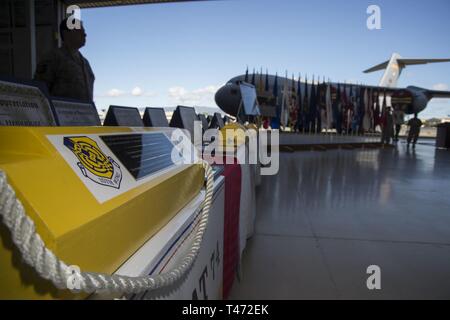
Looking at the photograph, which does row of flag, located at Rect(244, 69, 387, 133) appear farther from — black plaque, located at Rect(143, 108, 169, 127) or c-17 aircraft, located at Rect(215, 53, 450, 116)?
black plaque, located at Rect(143, 108, 169, 127)

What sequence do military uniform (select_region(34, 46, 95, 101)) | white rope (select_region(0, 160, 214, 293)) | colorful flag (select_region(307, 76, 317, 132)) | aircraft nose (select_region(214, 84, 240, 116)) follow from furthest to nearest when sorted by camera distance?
aircraft nose (select_region(214, 84, 240, 116)), colorful flag (select_region(307, 76, 317, 132)), military uniform (select_region(34, 46, 95, 101)), white rope (select_region(0, 160, 214, 293))

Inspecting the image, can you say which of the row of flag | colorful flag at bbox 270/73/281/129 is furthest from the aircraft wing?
colorful flag at bbox 270/73/281/129

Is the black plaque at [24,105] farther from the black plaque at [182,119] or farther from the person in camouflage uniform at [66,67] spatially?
the black plaque at [182,119]

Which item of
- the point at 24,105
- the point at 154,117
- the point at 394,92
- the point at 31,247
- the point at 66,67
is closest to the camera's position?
the point at 31,247

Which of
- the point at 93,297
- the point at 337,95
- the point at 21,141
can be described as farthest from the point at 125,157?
the point at 337,95

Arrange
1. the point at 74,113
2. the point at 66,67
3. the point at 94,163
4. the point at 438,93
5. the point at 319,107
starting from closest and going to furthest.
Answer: the point at 94,163 < the point at 74,113 < the point at 66,67 < the point at 319,107 < the point at 438,93

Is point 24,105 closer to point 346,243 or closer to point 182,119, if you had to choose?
point 182,119

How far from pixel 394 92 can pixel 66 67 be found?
2082cm

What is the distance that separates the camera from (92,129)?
661 mm

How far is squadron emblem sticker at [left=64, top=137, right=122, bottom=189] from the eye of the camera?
51cm

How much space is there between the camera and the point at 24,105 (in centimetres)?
117

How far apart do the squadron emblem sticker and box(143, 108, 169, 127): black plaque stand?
7.65 ft

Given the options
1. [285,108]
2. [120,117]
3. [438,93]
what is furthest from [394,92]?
[120,117]

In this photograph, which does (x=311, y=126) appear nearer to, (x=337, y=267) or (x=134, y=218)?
(x=337, y=267)
